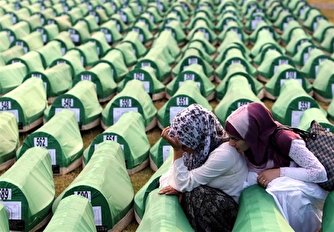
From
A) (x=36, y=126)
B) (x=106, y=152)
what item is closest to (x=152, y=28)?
(x=36, y=126)

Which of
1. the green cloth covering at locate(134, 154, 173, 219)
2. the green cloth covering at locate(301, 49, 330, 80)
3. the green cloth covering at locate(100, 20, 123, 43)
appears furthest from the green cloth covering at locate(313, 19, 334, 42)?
the green cloth covering at locate(134, 154, 173, 219)

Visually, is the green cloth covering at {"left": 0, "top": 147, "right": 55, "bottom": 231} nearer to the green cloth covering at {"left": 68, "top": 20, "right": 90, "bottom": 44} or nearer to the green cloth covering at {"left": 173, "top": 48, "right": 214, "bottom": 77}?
the green cloth covering at {"left": 173, "top": 48, "right": 214, "bottom": 77}

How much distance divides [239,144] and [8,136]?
13.5ft

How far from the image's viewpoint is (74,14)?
1730 cm

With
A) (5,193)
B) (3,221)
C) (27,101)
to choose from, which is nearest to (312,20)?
(27,101)

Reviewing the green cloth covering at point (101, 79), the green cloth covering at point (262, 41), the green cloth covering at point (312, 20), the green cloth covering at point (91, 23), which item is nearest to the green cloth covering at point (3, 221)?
the green cloth covering at point (101, 79)

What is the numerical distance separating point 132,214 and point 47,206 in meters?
0.89

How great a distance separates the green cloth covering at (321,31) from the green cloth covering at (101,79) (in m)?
6.76

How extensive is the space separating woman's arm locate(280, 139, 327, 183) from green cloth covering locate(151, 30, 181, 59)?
8232 mm

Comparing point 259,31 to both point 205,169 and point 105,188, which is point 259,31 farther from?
point 205,169

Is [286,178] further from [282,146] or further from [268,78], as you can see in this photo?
[268,78]

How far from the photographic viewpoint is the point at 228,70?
1115 centimetres

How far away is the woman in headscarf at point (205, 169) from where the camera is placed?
4.80 meters

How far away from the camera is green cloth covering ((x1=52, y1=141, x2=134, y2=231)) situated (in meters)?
5.71
